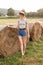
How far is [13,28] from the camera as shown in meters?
10.0

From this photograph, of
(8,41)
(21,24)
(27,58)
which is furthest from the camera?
(8,41)

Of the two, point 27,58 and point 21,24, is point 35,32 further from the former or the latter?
point 27,58

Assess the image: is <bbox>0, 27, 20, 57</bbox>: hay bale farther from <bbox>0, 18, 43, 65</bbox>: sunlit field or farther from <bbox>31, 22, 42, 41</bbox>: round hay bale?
<bbox>31, 22, 42, 41</bbox>: round hay bale

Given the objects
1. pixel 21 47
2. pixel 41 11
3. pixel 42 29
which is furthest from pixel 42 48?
pixel 41 11

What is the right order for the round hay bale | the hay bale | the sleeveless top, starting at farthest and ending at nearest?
the round hay bale
the sleeveless top
the hay bale

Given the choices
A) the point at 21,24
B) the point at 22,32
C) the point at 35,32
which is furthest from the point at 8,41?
the point at 35,32

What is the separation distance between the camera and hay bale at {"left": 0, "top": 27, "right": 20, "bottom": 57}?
9422 mm

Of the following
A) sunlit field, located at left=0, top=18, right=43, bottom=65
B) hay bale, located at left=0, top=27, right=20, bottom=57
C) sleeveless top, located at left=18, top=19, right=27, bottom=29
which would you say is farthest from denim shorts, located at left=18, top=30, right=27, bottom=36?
sunlit field, located at left=0, top=18, right=43, bottom=65

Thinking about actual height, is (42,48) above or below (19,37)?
below

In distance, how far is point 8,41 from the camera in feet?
32.2

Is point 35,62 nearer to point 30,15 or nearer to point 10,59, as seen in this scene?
point 10,59

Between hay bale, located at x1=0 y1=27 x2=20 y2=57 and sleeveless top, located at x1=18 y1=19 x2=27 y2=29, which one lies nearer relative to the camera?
hay bale, located at x1=0 y1=27 x2=20 y2=57

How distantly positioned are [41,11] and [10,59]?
2112cm

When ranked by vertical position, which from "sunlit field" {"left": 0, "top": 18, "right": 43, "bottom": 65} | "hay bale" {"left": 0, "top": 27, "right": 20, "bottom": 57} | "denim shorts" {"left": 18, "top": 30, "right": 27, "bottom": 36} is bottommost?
"sunlit field" {"left": 0, "top": 18, "right": 43, "bottom": 65}
